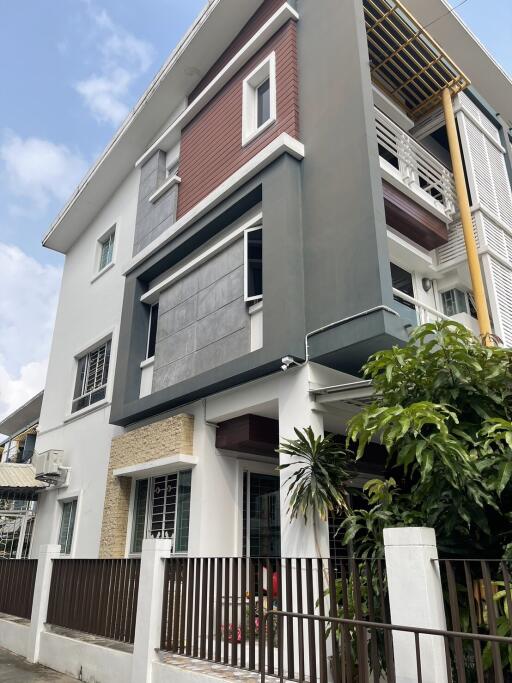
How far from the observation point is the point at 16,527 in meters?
18.4

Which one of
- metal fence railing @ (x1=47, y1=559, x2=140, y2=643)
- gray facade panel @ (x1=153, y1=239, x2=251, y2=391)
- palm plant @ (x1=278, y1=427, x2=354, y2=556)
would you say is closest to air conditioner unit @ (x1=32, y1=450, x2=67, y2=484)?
gray facade panel @ (x1=153, y1=239, x2=251, y2=391)

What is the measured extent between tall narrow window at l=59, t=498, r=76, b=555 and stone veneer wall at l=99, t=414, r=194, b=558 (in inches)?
76.7

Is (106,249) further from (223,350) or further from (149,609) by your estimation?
(149,609)

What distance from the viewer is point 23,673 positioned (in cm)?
673

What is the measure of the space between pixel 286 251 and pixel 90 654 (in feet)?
18.6

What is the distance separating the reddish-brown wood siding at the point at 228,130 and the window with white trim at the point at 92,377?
4010 mm

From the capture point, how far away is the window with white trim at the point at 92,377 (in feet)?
39.9

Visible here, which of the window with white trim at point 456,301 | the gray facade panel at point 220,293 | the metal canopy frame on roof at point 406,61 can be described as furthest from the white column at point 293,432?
the metal canopy frame on roof at point 406,61

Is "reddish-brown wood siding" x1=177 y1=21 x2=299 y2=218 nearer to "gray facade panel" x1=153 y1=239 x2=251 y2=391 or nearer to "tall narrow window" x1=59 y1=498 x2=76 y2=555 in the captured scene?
"gray facade panel" x1=153 y1=239 x2=251 y2=391

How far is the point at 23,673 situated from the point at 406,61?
11.7 metres

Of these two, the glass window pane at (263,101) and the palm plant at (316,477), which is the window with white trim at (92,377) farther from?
the palm plant at (316,477)

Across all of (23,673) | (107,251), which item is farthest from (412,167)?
(23,673)

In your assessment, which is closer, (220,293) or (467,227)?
(220,293)

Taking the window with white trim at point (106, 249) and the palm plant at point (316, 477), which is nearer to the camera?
the palm plant at point (316, 477)
